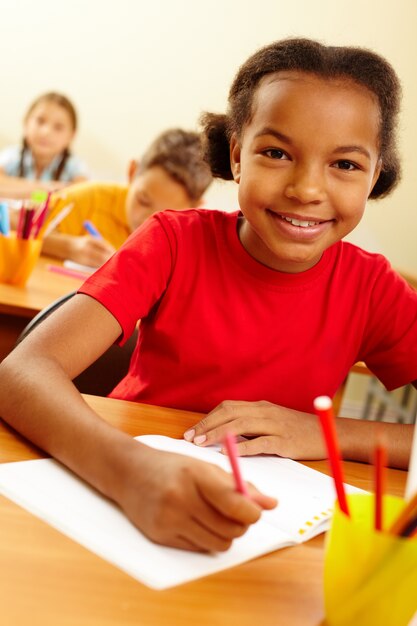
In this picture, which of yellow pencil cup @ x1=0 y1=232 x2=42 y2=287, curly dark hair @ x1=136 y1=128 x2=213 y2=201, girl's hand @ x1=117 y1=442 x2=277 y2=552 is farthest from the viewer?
curly dark hair @ x1=136 y1=128 x2=213 y2=201

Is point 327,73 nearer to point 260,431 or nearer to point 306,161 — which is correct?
point 306,161

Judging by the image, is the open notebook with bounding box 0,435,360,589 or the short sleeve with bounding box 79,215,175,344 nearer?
the open notebook with bounding box 0,435,360,589

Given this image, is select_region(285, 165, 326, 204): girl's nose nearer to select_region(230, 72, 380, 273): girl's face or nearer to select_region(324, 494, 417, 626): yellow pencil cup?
select_region(230, 72, 380, 273): girl's face

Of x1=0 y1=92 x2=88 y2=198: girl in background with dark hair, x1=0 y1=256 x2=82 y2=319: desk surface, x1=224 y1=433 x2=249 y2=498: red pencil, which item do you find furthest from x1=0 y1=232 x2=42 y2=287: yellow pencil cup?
x1=0 y1=92 x2=88 y2=198: girl in background with dark hair

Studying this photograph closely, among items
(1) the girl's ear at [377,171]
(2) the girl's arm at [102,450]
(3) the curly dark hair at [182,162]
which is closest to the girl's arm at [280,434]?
(2) the girl's arm at [102,450]

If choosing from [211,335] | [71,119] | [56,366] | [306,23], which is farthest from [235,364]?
[71,119]

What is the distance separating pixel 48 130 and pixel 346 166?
4.07 meters

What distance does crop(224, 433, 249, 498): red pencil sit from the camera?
54 cm

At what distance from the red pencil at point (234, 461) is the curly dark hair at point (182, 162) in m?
1.91

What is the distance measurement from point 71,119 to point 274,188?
157 inches

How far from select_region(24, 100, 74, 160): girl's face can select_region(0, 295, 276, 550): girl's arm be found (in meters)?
3.91

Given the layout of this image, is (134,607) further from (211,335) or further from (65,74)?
(65,74)

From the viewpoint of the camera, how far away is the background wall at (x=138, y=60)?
4.48 m

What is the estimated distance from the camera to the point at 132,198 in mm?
2559
